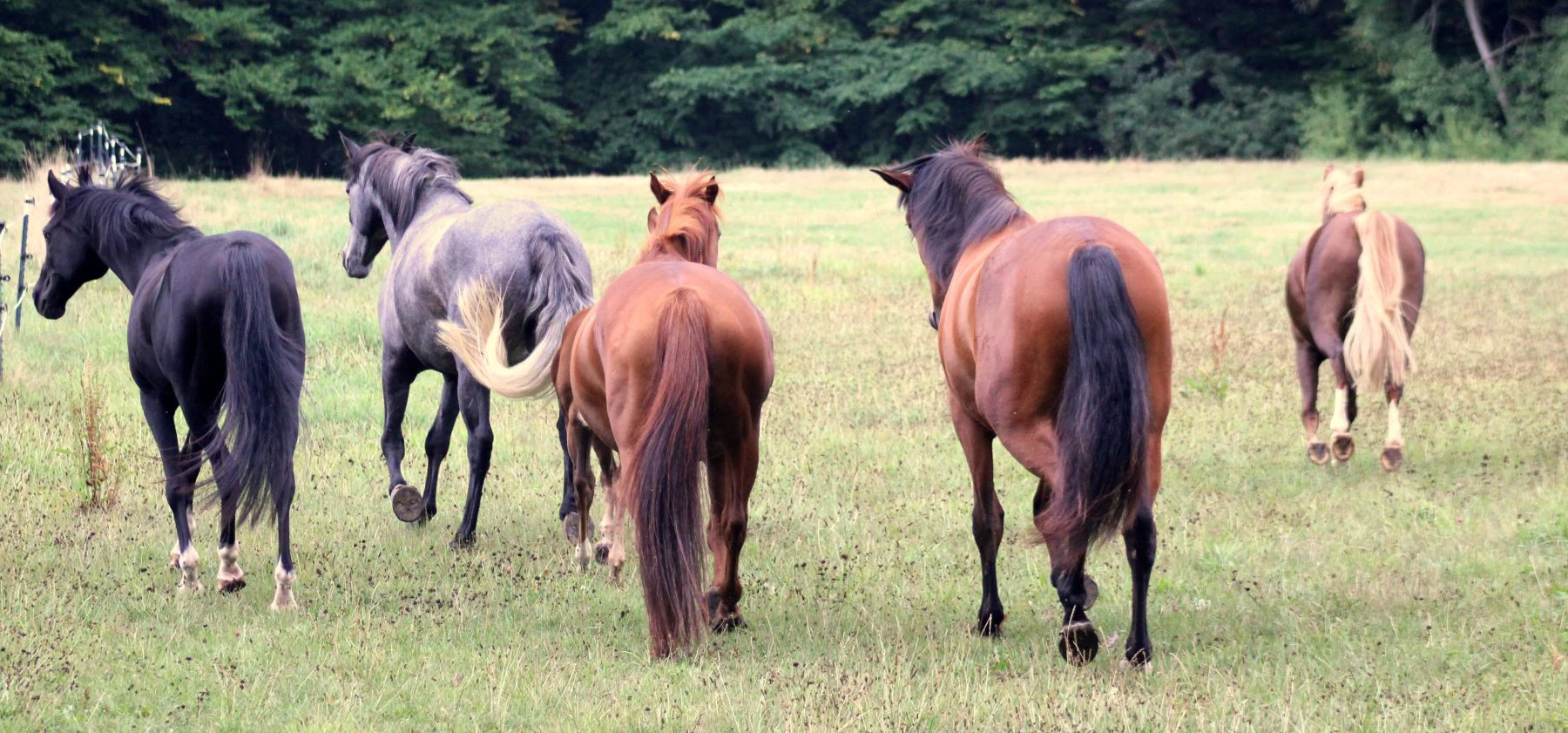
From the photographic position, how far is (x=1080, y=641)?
471 centimetres

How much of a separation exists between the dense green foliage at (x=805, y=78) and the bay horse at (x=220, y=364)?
31301mm

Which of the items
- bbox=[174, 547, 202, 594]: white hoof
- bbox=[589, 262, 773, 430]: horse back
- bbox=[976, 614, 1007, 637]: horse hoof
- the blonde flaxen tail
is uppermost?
bbox=[589, 262, 773, 430]: horse back

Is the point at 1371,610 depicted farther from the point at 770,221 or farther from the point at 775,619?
the point at 770,221

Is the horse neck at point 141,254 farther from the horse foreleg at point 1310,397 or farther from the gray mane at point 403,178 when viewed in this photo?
the horse foreleg at point 1310,397

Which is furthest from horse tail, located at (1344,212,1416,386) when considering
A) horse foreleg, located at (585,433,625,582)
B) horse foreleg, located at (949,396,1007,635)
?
horse foreleg, located at (585,433,625,582)

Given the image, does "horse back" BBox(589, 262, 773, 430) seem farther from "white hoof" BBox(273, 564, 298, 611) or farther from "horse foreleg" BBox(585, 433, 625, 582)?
"white hoof" BBox(273, 564, 298, 611)

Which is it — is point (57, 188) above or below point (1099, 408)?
above

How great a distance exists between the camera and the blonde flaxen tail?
6219 millimetres

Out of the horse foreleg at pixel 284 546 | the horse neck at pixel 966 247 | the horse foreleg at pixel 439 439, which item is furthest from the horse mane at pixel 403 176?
the horse neck at pixel 966 247

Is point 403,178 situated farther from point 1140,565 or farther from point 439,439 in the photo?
point 1140,565

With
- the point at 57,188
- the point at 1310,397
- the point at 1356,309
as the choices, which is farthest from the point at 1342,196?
the point at 57,188

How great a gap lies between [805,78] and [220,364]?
39.2 metres

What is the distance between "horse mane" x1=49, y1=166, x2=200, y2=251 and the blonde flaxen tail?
1263 mm

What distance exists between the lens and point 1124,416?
4312mm
